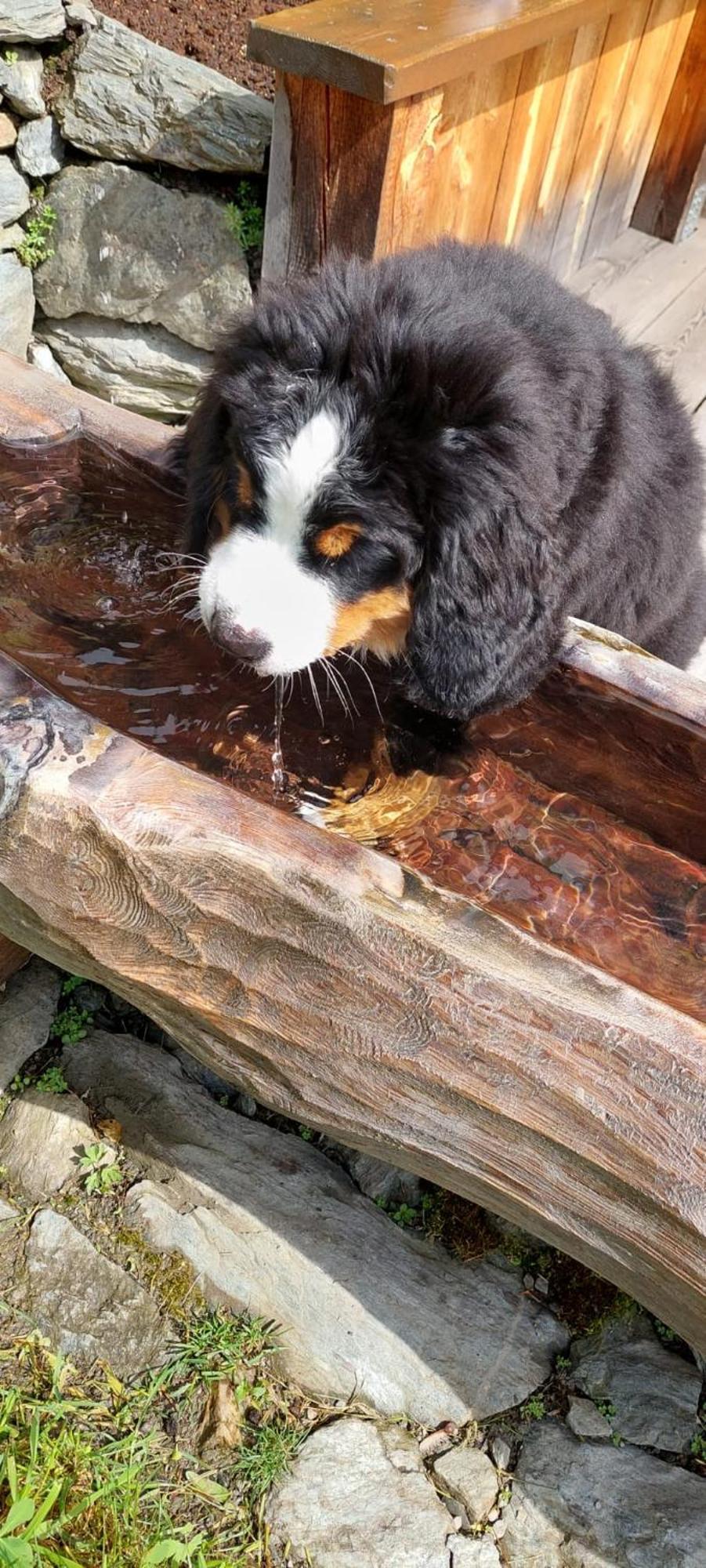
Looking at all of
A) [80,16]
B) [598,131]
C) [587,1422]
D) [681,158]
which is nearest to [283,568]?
[587,1422]

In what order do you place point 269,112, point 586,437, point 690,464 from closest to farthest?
point 586,437 → point 690,464 → point 269,112

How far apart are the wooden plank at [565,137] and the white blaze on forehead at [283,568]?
8.04ft

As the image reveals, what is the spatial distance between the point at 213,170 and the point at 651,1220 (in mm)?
3439

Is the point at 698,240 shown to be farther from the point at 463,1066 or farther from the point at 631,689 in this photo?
the point at 463,1066

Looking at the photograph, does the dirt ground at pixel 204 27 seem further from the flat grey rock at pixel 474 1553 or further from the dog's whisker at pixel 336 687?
the flat grey rock at pixel 474 1553

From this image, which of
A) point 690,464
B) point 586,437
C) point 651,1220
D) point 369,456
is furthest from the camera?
point 690,464

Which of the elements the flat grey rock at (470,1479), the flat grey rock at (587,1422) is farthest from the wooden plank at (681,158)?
the flat grey rock at (470,1479)

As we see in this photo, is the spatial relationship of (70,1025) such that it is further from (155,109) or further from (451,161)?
(155,109)

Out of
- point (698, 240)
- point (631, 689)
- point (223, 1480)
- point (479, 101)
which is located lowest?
point (223, 1480)

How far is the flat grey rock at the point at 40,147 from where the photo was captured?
13.0ft

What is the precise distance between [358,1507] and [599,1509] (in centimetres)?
43

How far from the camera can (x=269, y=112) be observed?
3.65 metres

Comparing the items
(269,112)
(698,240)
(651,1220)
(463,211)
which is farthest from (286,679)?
(698,240)

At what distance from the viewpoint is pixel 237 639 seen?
2.10 m
